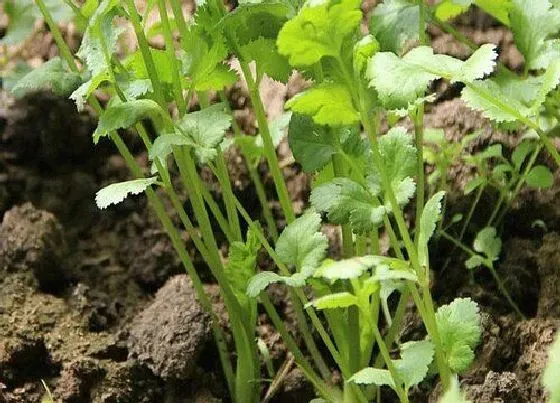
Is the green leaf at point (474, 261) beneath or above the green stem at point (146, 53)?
beneath

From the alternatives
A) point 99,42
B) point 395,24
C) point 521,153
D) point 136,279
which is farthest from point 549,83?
point 136,279

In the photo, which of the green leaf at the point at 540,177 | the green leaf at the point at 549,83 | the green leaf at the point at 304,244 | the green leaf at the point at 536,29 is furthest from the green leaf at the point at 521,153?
the green leaf at the point at 304,244

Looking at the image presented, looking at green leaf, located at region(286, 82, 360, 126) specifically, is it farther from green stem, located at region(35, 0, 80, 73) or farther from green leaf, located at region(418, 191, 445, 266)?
green stem, located at region(35, 0, 80, 73)

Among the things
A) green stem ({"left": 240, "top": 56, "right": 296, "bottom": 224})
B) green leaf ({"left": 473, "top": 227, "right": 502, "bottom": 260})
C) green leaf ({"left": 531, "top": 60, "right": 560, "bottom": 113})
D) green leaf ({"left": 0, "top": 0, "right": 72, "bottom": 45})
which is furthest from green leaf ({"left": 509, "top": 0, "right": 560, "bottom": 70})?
green leaf ({"left": 0, "top": 0, "right": 72, "bottom": 45})

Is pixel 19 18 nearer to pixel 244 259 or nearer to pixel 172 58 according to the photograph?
pixel 172 58

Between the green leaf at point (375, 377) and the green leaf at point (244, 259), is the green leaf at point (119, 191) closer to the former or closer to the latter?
the green leaf at point (244, 259)

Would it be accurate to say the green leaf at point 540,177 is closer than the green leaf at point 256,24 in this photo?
No
